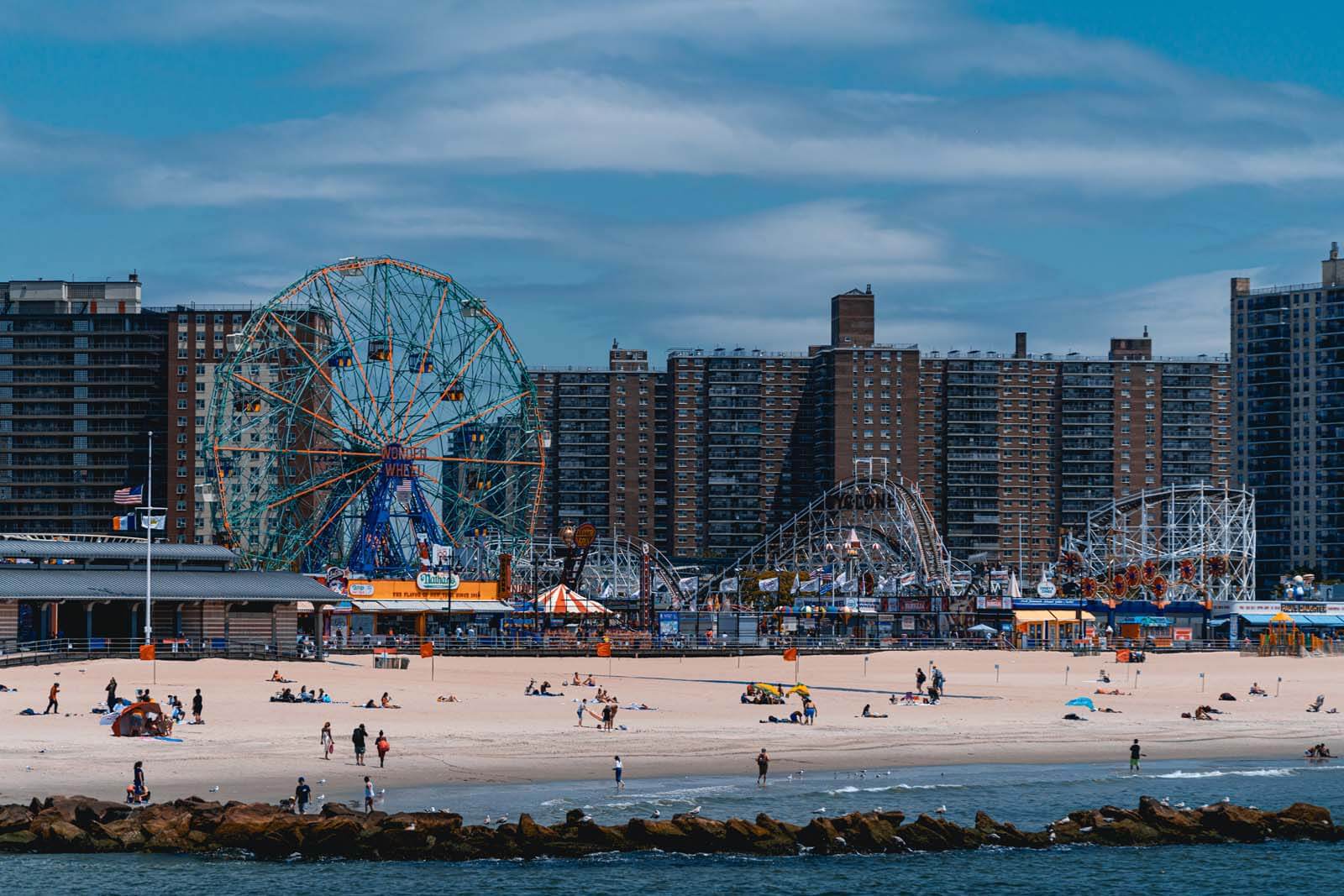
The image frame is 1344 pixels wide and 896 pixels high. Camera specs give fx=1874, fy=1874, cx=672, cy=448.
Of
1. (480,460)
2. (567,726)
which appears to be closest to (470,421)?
(480,460)

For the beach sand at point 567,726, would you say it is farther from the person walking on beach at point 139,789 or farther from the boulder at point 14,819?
the boulder at point 14,819

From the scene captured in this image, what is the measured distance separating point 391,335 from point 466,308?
5.64 metres

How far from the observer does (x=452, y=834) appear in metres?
44.0

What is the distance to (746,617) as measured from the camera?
423 ft

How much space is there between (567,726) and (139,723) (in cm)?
1503

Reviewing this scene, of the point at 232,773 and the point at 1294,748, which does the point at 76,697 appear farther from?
the point at 1294,748

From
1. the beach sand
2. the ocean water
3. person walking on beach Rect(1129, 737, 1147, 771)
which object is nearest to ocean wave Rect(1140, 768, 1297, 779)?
the ocean water

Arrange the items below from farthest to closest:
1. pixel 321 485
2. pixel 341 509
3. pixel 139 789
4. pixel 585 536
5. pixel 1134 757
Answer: pixel 341 509 → pixel 321 485 → pixel 585 536 → pixel 1134 757 → pixel 139 789

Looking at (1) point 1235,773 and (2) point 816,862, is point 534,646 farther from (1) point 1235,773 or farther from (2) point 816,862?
(2) point 816,862

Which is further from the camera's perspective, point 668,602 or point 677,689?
point 668,602

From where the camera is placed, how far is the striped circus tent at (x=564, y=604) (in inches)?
4664

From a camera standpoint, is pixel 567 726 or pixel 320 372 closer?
pixel 567 726

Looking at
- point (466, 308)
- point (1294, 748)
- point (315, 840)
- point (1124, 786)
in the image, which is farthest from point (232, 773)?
point (466, 308)

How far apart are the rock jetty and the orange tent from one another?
11.2m
